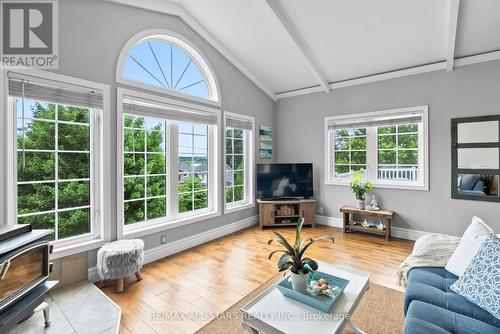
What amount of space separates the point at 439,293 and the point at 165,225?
9.15ft

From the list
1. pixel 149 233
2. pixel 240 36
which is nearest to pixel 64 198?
pixel 149 233

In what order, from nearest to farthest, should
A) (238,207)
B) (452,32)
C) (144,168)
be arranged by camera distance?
(452,32)
(144,168)
(238,207)

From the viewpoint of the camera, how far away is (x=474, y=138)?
3.22 metres

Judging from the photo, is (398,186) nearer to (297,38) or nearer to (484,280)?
(484,280)

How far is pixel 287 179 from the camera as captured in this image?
4.46 metres

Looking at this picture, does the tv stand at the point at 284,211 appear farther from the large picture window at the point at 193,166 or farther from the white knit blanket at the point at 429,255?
the white knit blanket at the point at 429,255

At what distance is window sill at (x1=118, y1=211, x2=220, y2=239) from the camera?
2784 mm

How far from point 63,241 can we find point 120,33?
2305 mm

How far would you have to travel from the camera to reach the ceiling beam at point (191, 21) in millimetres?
2791

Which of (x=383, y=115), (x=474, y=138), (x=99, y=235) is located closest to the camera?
(x=99, y=235)

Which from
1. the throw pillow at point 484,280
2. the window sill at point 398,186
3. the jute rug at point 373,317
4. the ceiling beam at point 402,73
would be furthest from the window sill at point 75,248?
the ceiling beam at point 402,73

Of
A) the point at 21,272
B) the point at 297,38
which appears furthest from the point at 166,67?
the point at 21,272

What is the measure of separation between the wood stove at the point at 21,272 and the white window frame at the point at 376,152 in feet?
13.4

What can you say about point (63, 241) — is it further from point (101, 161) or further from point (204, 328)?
point (204, 328)
